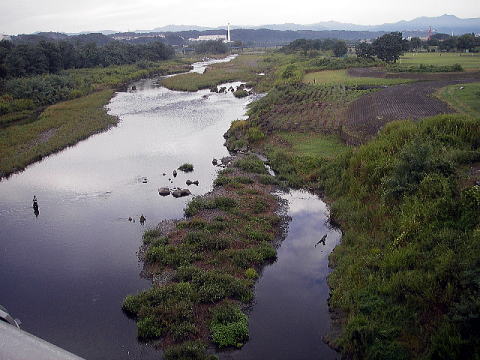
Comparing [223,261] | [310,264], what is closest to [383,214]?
[310,264]

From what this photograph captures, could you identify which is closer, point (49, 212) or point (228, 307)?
point (228, 307)

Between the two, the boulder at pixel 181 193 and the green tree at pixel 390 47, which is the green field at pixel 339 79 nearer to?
the green tree at pixel 390 47

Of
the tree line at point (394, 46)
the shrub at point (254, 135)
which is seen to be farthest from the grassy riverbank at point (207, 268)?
the tree line at point (394, 46)

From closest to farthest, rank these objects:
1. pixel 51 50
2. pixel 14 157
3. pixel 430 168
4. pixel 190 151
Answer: pixel 430 168 < pixel 14 157 < pixel 190 151 < pixel 51 50

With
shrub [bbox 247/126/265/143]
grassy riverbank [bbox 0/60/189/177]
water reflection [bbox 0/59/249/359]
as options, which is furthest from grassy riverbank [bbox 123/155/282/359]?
grassy riverbank [bbox 0/60/189/177]

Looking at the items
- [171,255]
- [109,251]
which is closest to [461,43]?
[171,255]

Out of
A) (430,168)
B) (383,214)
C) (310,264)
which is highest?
(430,168)

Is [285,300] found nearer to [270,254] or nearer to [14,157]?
[270,254]
